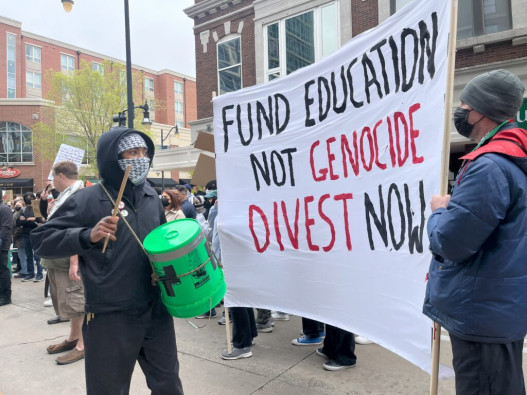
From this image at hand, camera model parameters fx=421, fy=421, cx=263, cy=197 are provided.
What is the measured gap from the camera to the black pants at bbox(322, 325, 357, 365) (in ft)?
11.7

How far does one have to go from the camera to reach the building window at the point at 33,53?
150ft

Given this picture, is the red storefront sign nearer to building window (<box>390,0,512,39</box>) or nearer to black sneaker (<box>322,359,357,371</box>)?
building window (<box>390,0,512,39</box>)

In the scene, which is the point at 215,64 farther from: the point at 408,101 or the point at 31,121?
the point at 31,121

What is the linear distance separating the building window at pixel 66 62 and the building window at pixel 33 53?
90.7 inches

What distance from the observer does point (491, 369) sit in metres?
1.69

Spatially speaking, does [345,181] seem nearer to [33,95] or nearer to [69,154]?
[69,154]

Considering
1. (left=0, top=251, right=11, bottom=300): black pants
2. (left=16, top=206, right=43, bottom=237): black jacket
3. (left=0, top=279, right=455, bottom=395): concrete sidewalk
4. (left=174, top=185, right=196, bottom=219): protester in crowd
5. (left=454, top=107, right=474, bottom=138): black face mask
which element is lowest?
(left=0, top=279, right=455, bottom=395): concrete sidewalk

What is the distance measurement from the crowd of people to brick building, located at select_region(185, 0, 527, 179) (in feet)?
25.2

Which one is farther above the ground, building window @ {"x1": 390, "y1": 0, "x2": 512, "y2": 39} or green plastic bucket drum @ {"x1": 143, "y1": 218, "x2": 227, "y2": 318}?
building window @ {"x1": 390, "y1": 0, "x2": 512, "y2": 39}

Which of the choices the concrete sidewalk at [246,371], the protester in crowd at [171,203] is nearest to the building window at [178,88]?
the protester in crowd at [171,203]

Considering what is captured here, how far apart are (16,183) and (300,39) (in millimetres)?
29135

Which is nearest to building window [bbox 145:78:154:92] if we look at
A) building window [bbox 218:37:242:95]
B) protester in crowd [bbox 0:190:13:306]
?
building window [bbox 218:37:242:95]

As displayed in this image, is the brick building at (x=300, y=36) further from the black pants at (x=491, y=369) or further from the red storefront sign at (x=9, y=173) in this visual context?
the red storefront sign at (x=9, y=173)

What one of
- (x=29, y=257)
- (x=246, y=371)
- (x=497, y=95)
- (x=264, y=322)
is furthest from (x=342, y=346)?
(x=29, y=257)
